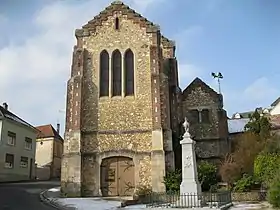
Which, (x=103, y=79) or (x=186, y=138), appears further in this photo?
(x=103, y=79)

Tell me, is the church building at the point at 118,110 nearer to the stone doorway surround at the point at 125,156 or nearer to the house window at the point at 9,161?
the stone doorway surround at the point at 125,156

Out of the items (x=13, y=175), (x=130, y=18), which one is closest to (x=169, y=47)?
(x=130, y=18)

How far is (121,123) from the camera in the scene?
82.7 ft

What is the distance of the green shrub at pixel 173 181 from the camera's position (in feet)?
72.4

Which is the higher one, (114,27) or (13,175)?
(114,27)

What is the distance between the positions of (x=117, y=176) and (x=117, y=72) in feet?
25.0

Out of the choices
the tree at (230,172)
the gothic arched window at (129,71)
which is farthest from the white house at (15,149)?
the tree at (230,172)

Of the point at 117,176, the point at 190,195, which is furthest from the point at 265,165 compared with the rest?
the point at 117,176

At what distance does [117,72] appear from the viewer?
26688 millimetres

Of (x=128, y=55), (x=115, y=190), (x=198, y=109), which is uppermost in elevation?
(x=128, y=55)

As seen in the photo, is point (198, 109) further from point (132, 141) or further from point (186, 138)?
point (186, 138)

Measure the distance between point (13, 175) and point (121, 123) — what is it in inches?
764

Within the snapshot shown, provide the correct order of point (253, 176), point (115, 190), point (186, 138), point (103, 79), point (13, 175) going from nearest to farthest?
point (186, 138), point (253, 176), point (115, 190), point (103, 79), point (13, 175)

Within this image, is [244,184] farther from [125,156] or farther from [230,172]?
[125,156]
